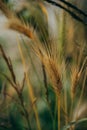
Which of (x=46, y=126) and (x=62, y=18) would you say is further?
(x=46, y=126)

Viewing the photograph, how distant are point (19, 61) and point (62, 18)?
79 centimetres

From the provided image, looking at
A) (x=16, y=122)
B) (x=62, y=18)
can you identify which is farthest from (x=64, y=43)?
(x=16, y=122)

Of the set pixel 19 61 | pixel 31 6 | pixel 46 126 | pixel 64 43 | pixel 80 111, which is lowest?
pixel 46 126

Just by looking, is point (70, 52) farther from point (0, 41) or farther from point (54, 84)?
point (0, 41)

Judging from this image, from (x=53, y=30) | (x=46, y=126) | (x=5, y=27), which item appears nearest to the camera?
(x=5, y=27)

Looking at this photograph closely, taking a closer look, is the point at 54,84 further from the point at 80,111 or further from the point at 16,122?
the point at 16,122

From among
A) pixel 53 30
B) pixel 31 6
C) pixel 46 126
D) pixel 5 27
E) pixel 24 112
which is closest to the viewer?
pixel 5 27

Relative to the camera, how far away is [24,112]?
1367 mm

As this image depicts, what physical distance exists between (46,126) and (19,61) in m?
0.47

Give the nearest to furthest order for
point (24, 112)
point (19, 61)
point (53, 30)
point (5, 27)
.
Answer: point (5, 27) < point (24, 112) < point (53, 30) < point (19, 61)

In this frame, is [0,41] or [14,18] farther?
[0,41]

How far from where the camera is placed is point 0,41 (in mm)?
2232

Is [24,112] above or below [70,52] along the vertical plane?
below

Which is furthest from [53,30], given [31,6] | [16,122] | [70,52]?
[16,122]
